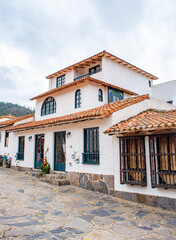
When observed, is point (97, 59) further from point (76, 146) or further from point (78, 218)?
point (78, 218)

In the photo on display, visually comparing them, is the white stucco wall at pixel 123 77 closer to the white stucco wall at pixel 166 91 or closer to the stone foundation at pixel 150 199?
the white stucco wall at pixel 166 91

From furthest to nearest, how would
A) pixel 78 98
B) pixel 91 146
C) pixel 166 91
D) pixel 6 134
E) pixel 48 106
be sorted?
pixel 166 91
pixel 6 134
pixel 48 106
pixel 78 98
pixel 91 146

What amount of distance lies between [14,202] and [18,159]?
27.8 feet

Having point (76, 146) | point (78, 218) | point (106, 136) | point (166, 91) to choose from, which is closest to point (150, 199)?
point (78, 218)

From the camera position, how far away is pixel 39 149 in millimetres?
12695

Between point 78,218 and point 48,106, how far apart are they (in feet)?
32.6

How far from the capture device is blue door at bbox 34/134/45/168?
40.9ft

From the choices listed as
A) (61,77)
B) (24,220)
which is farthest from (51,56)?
(24,220)

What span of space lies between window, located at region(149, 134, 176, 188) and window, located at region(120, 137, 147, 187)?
1.18 feet

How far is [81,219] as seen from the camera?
202 inches

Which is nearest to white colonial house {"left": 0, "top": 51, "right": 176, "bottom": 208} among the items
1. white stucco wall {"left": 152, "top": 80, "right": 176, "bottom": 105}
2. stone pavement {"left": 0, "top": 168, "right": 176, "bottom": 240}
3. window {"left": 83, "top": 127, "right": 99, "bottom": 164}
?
window {"left": 83, "top": 127, "right": 99, "bottom": 164}

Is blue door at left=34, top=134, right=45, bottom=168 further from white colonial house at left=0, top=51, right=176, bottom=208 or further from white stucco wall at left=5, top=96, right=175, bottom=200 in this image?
white stucco wall at left=5, top=96, right=175, bottom=200

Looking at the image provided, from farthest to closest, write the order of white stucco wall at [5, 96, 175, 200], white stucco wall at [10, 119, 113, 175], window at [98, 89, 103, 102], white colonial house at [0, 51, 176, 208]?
1. window at [98, 89, 103, 102]
2. white stucco wall at [10, 119, 113, 175]
3. white stucco wall at [5, 96, 175, 200]
4. white colonial house at [0, 51, 176, 208]

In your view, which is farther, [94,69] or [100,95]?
[94,69]
